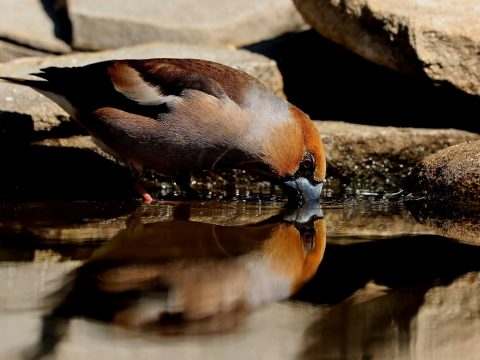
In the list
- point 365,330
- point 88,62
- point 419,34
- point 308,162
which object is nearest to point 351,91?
point 419,34

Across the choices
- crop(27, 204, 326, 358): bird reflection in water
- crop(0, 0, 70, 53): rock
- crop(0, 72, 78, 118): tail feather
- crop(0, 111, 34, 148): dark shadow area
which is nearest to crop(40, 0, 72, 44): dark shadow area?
crop(0, 0, 70, 53): rock

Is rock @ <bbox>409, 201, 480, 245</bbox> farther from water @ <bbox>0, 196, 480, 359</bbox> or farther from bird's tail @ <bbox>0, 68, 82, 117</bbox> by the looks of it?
bird's tail @ <bbox>0, 68, 82, 117</bbox>

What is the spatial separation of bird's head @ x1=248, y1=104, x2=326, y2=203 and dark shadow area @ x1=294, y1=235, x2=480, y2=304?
119 cm

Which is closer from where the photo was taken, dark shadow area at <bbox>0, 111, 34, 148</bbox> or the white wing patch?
the white wing patch

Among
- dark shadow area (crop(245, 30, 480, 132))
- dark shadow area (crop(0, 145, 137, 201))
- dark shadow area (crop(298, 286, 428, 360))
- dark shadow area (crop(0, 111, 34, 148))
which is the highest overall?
dark shadow area (crop(245, 30, 480, 132))

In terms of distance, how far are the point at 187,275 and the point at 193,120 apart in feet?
6.49

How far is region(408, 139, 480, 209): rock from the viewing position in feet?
20.1

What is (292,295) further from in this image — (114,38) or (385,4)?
(114,38)

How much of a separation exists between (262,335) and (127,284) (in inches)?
32.7

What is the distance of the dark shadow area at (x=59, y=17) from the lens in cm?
825

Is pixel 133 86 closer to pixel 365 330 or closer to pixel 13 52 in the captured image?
pixel 13 52

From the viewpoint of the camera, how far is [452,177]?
622cm

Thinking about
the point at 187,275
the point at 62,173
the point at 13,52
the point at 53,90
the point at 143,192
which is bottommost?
the point at 187,275

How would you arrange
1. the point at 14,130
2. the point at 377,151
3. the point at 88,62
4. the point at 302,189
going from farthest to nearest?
1. the point at 88,62
2. the point at 377,151
3. the point at 14,130
4. the point at 302,189
